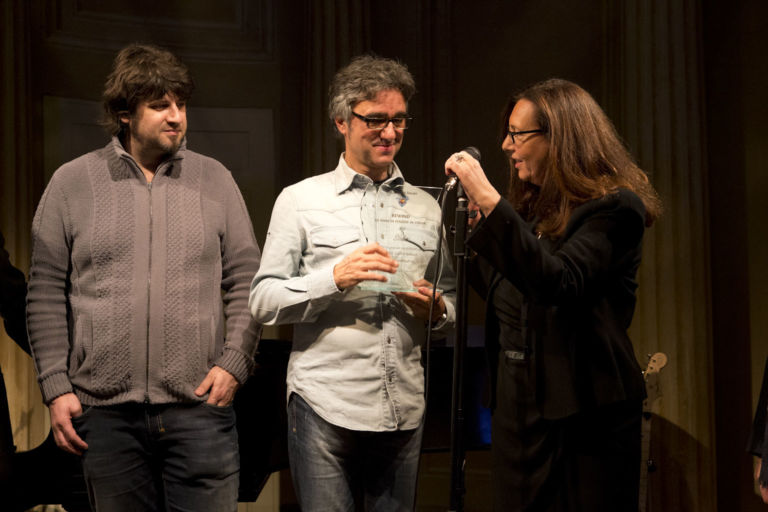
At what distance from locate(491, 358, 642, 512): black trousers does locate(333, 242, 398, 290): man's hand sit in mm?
446

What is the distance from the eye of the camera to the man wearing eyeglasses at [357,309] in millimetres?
2127

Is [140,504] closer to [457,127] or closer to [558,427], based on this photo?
[558,427]

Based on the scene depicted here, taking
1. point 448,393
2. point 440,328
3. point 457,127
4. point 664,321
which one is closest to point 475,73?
point 457,127

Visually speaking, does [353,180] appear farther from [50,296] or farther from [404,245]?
[50,296]

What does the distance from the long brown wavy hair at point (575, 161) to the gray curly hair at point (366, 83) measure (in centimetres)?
47

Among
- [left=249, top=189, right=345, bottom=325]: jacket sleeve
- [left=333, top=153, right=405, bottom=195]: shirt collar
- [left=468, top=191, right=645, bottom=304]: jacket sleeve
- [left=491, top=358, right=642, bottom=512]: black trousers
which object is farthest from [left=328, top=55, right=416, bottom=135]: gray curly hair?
[left=491, top=358, right=642, bottom=512]: black trousers

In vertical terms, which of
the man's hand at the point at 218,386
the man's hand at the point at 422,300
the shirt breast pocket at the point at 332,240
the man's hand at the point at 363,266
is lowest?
the man's hand at the point at 218,386

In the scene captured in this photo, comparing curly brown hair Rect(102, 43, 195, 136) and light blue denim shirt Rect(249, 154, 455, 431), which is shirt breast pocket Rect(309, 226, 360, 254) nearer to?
light blue denim shirt Rect(249, 154, 455, 431)

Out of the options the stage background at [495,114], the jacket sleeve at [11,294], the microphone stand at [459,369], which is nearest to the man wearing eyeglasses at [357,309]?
the microphone stand at [459,369]

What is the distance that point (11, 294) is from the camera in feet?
7.75

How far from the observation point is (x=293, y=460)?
2.22 m

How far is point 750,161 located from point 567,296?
2.29m

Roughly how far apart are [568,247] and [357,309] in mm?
654

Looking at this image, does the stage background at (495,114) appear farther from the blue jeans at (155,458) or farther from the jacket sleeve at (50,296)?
the blue jeans at (155,458)
